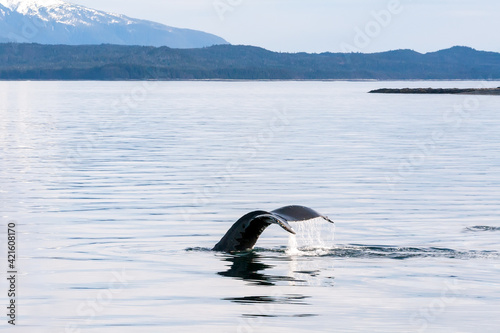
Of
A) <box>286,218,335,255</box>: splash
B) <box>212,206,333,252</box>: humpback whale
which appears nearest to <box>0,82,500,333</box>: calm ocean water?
<box>286,218,335,255</box>: splash

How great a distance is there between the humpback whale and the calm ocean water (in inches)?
10.1

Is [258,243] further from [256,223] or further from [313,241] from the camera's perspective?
[256,223]

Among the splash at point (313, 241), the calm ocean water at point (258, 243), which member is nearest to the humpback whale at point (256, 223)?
the calm ocean water at point (258, 243)

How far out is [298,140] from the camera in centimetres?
6131

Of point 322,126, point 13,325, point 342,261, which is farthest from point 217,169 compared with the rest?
point 322,126

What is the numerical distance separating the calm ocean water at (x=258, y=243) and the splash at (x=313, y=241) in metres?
0.06

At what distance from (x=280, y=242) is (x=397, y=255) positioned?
297cm

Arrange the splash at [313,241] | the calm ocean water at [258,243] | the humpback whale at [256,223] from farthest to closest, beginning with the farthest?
the splash at [313,241]
the humpback whale at [256,223]
the calm ocean water at [258,243]

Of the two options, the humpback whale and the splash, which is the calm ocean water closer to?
the splash

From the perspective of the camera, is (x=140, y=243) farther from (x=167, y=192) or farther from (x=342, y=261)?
(x=167, y=192)

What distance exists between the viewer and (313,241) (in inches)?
875

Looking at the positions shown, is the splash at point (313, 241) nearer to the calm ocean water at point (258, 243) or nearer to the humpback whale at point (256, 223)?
the calm ocean water at point (258, 243)

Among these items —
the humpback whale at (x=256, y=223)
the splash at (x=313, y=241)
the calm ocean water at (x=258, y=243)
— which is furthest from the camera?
the splash at (x=313, y=241)

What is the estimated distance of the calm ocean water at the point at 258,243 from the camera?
48.9 ft
